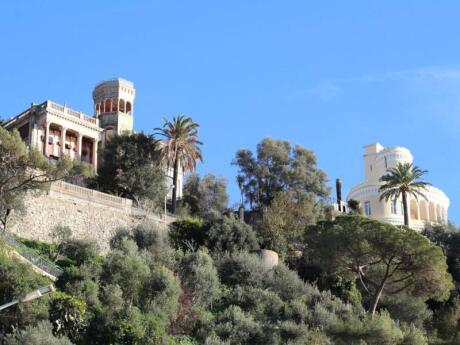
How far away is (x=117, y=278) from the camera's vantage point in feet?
126

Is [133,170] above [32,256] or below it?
above

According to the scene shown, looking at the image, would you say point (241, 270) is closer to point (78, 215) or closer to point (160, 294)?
point (78, 215)

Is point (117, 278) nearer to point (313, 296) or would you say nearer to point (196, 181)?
point (313, 296)

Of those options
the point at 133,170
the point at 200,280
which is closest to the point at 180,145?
the point at 133,170

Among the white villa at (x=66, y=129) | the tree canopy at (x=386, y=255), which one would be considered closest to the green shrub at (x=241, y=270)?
the tree canopy at (x=386, y=255)

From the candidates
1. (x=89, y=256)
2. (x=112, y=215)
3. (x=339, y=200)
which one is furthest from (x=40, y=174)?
(x=339, y=200)

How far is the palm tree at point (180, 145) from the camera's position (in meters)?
59.3

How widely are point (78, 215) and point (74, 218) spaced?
0.43 m

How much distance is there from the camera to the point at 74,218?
49.2m

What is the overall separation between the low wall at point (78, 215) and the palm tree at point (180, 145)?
6.73 m

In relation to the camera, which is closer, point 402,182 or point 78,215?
point 78,215

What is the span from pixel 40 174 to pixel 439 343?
2147 centimetres

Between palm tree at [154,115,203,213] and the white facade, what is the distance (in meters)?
17.7

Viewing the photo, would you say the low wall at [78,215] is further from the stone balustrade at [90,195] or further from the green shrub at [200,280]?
the green shrub at [200,280]
